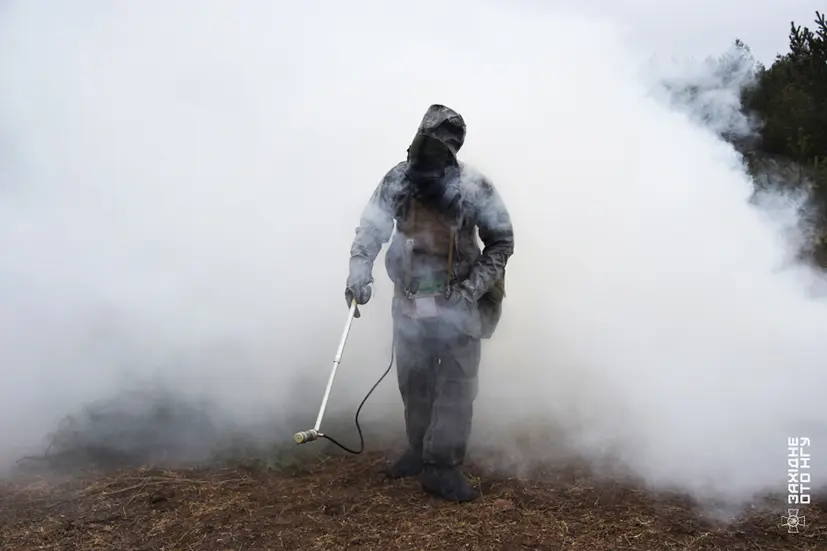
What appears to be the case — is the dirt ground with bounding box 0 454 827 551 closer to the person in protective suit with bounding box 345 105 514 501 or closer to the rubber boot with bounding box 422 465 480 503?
the rubber boot with bounding box 422 465 480 503

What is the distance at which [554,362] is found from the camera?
4738 mm

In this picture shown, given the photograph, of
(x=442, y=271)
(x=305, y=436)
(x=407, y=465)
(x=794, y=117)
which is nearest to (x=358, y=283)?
(x=442, y=271)

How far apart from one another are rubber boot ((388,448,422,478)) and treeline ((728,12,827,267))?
5.17 m

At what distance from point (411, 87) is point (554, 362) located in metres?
2.12

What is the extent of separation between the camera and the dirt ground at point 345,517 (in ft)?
10.3

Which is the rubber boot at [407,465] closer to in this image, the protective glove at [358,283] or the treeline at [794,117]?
the protective glove at [358,283]

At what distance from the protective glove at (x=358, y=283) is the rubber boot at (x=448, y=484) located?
823 mm

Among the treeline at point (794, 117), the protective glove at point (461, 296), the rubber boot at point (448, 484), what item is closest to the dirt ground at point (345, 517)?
the rubber boot at point (448, 484)

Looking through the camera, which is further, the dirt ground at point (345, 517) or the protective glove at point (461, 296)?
the protective glove at point (461, 296)

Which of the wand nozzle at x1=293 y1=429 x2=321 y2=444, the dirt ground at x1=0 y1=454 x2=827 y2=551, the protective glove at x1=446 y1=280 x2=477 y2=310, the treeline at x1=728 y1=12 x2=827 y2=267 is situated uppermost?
the treeline at x1=728 y1=12 x2=827 y2=267

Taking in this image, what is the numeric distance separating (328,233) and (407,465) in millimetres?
1782

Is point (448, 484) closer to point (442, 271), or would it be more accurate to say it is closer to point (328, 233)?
point (442, 271)

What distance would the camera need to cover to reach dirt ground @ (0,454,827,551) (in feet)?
10.3

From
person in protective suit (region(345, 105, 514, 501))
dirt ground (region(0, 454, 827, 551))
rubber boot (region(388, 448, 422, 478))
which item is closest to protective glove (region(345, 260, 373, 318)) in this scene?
person in protective suit (region(345, 105, 514, 501))
